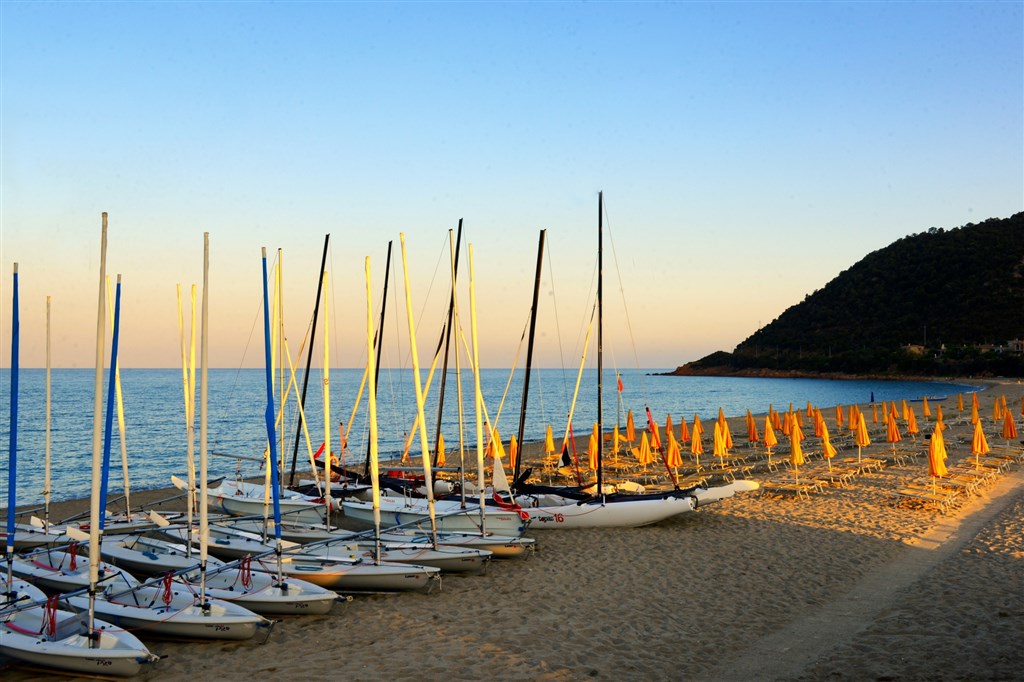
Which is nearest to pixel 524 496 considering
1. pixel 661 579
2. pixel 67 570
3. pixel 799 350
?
pixel 661 579

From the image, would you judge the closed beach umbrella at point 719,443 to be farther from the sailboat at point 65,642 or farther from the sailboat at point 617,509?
the sailboat at point 65,642

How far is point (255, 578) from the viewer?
12086 mm

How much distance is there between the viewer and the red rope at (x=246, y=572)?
1188 centimetres

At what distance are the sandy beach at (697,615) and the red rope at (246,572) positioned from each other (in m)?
1.18

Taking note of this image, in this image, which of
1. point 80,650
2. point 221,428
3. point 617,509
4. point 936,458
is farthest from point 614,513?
point 221,428

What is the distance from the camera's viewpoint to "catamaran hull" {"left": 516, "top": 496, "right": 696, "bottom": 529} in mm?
17672

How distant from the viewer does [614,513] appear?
58.1ft

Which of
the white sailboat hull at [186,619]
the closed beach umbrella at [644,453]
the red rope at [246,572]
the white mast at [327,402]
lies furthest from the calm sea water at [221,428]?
the white sailboat hull at [186,619]

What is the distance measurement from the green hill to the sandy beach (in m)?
111

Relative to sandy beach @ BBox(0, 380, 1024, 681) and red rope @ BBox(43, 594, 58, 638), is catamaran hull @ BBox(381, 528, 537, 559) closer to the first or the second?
sandy beach @ BBox(0, 380, 1024, 681)

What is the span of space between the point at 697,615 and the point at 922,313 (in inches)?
5593

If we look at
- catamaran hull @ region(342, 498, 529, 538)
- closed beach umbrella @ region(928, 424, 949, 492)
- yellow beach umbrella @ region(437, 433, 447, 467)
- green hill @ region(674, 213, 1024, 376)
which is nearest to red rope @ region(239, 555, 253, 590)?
catamaran hull @ region(342, 498, 529, 538)

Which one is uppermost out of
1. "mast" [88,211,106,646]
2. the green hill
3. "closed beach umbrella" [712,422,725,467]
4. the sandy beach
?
the green hill

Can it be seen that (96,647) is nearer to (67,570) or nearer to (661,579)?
(67,570)
